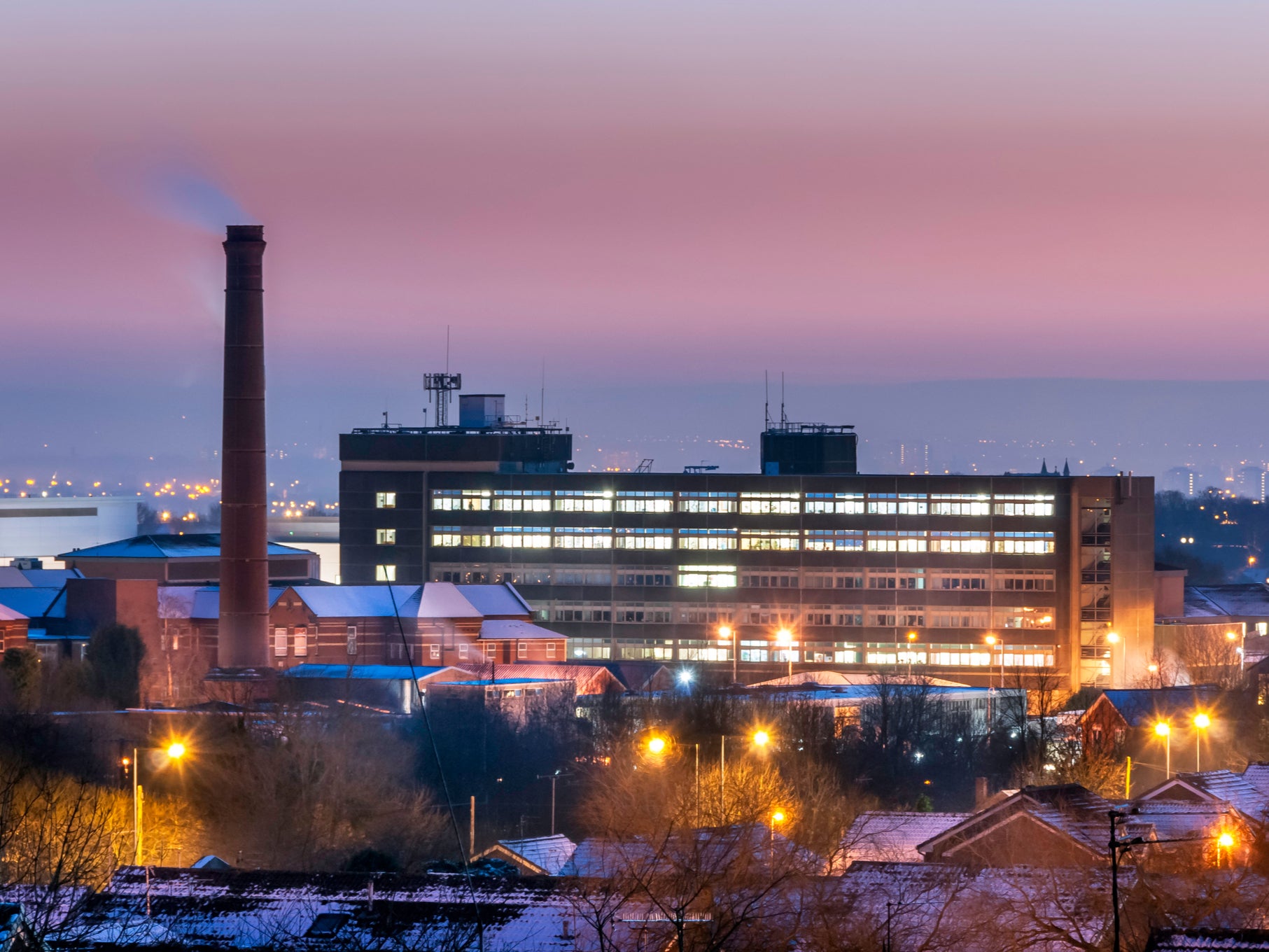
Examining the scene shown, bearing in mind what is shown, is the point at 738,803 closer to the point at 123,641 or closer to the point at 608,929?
the point at 608,929

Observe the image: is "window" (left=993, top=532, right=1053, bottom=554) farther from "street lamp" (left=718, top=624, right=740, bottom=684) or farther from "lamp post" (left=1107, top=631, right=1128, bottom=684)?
"street lamp" (left=718, top=624, right=740, bottom=684)

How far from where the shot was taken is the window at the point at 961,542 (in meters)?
→ 98.2

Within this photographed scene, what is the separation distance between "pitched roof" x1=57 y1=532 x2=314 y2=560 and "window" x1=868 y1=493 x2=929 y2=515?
29.3 metres

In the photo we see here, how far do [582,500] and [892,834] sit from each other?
6354 cm

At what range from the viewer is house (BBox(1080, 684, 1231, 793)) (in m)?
59.3

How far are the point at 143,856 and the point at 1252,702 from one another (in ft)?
142

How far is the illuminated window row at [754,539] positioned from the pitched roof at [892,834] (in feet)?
189

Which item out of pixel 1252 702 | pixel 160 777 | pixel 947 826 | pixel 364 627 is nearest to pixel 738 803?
pixel 947 826

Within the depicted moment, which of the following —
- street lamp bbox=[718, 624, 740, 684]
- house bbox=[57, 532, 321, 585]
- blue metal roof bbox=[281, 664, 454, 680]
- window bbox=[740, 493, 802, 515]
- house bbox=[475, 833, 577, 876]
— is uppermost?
window bbox=[740, 493, 802, 515]

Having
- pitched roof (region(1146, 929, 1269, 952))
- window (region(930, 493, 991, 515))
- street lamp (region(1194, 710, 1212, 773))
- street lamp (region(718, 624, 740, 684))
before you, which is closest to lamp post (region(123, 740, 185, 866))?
pitched roof (region(1146, 929, 1269, 952))

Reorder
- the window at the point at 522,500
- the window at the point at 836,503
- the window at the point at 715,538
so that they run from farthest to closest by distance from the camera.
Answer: the window at the point at 522,500 < the window at the point at 715,538 < the window at the point at 836,503

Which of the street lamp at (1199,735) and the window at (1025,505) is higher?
the window at (1025,505)

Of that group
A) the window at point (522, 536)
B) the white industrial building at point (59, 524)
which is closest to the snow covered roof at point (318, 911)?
the window at point (522, 536)

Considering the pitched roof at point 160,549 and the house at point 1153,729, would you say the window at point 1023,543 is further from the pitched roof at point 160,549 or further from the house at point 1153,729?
the pitched roof at point 160,549
